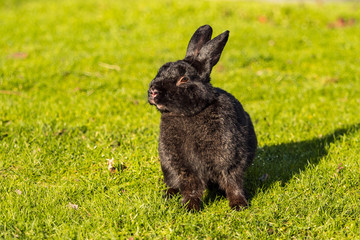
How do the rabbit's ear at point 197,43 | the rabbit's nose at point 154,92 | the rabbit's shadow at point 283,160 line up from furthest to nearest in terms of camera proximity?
1. the rabbit's shadow at point 283,160
2. the rabbit's ear at point 197,43
3. the rabbit's nose at point 154,92

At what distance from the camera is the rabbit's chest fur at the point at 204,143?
444 cm

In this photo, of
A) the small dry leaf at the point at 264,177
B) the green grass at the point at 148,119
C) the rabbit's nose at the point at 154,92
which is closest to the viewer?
the green grass at the point at 148,119

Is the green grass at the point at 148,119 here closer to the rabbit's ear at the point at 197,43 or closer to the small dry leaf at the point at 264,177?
the small dry leaf at the point at 264,177

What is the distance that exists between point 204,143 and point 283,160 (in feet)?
5.85

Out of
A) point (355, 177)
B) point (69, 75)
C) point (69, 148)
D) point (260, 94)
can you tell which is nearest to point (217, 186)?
point (355, 177)

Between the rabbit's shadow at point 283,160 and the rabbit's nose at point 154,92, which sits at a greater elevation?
the rabbit's nose at point 154,92

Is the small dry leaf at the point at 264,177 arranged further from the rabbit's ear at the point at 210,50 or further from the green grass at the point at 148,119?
the rabbit's ear at the point at 210,50

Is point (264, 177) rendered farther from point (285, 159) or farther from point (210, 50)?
point (210, 50)

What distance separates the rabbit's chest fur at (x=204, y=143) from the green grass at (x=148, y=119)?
1.24 ft

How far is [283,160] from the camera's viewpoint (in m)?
5.81

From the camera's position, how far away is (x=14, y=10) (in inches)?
613

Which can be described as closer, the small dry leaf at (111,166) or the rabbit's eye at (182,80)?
the rabbit's eye at (182,80)

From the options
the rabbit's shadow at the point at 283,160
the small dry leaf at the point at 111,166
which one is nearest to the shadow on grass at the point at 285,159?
the rabbit's shadow at the point at 283,160

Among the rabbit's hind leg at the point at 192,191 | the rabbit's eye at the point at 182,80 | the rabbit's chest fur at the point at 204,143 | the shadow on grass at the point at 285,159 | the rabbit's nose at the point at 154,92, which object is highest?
the rabbit's eye at the point at 182,80
